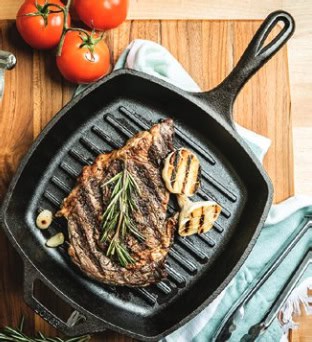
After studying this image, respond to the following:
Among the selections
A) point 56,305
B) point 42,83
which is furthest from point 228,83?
point 56,305

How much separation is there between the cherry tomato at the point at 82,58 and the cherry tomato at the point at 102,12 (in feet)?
0.18

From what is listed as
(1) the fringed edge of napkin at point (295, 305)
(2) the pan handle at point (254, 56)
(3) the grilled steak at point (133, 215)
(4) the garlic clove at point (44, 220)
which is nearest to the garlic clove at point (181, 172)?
(3) the grilled steak at point (133, 215)

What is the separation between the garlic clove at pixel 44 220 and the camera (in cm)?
216

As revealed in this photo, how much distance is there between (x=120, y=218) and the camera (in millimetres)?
2033

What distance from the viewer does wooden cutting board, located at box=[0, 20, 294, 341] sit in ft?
7.36

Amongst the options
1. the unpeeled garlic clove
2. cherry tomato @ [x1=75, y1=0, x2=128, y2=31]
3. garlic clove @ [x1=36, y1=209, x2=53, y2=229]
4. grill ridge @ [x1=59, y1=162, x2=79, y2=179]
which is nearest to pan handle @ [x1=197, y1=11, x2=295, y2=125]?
the unpeeled garlic clove

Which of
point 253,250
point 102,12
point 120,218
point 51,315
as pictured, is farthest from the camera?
point 253,250

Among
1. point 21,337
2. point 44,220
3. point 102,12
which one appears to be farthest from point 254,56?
point 21,337

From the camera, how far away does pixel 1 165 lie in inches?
87.7

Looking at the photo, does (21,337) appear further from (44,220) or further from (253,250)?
(253,250)

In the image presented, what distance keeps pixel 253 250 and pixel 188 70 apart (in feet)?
2.36

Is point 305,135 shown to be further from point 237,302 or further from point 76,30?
point 76,30

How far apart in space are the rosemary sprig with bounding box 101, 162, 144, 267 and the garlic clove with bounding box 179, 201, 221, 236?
0.17m

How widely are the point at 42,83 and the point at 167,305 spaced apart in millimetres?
949
